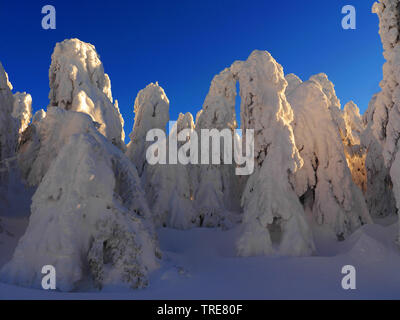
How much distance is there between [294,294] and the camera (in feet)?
24.7

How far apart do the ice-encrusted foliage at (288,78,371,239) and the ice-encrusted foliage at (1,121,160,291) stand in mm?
10017

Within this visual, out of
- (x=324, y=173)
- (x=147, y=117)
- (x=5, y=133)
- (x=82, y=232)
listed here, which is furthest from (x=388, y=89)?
(x=147, y=117)

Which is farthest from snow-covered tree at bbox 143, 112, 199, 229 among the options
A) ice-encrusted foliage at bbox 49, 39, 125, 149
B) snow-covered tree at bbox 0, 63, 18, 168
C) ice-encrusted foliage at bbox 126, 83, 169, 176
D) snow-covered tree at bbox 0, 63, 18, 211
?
snow-covered tree at bbox 0, 63, 18, 168

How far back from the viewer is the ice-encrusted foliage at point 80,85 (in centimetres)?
1853

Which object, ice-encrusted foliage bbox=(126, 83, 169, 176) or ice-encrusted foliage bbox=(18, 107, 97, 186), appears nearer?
ice-encrusted foliage bbox=(18, 107, 97, 186)

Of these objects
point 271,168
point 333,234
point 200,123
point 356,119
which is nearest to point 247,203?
point 271,168

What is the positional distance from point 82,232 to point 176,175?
43.9ft

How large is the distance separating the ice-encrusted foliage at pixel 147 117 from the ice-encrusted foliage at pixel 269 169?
13.2 metres

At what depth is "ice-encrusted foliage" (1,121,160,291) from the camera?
738 centimetres

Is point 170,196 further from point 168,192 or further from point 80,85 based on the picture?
point 80,85

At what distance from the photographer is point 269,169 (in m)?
14.0

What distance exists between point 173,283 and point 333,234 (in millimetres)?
9840

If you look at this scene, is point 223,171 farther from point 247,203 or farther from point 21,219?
point 21,219

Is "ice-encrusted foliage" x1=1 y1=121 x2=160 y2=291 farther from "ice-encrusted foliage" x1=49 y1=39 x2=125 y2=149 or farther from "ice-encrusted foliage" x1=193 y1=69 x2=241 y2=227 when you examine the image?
"ice-encrusted foliage" x1=193 y1=69 x2=241 y2=227
